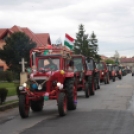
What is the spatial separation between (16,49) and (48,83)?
4107 cm

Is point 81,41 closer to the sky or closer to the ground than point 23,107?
closer to the sky

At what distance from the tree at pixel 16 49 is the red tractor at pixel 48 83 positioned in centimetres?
3709

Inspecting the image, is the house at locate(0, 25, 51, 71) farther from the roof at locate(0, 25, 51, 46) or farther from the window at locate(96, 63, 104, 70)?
the window at locate(96, 63, 104, 70)

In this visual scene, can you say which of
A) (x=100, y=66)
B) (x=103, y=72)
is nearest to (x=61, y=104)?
(x=103, y=72)

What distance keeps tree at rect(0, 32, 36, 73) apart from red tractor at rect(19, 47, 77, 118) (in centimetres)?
3709

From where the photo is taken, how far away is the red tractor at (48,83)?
1420cm

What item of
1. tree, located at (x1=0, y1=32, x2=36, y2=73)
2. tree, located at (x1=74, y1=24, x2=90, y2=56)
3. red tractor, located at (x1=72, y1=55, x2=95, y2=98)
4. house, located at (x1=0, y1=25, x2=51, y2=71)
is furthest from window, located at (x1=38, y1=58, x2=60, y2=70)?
tree, located at (x1=74, y1=24, x2=90, y2=56)

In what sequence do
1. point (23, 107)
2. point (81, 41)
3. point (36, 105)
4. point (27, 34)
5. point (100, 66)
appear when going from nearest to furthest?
1. point (23, 107)
2. point (36, 105)
3. point (100, 66)
4. point (27, 34)
5. point (81, 41)

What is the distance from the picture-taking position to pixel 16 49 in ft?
180

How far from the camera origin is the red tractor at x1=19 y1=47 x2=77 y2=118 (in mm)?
14199

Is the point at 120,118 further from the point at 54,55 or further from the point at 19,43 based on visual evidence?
the point at 19,43

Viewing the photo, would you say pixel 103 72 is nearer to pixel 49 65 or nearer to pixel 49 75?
pixel 49 65

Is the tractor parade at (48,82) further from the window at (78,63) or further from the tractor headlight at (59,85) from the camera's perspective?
the window at (78,63)

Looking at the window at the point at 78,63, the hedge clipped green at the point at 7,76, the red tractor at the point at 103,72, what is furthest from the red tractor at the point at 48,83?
the hedge clipped green at the point at 7,76
